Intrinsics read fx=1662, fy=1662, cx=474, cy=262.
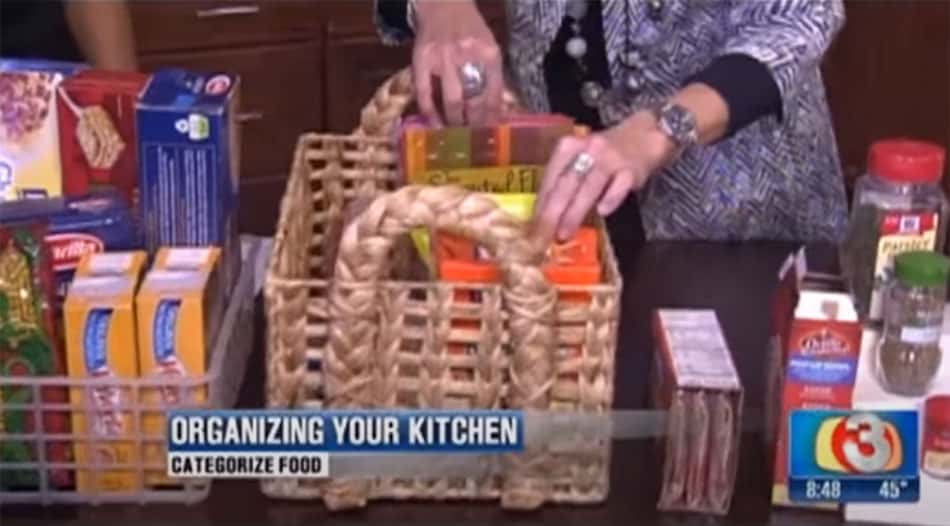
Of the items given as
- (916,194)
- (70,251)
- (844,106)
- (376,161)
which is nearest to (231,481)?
(70,251)

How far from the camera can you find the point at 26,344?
1.09 m

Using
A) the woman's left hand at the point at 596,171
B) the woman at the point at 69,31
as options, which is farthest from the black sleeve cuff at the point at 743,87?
the woman at the point at 69,31

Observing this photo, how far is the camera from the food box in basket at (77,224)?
1.15m

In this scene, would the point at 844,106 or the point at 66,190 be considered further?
the point at 844,106

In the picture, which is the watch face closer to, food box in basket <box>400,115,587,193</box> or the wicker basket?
food box in basket <box>400,115,587,193</box>

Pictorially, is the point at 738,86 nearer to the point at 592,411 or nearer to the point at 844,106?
the point at 592,411

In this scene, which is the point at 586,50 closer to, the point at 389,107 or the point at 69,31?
the point at 389,107

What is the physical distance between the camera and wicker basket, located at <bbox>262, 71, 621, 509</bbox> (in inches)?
41.4

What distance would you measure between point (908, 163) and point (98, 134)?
23.5 inches

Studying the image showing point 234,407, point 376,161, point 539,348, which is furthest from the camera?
point 376,161

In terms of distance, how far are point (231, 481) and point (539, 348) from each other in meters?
0.25

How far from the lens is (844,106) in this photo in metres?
3.47

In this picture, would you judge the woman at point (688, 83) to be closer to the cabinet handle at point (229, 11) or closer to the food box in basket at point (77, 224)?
the food box in basket at point (77, 224)

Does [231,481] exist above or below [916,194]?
below
